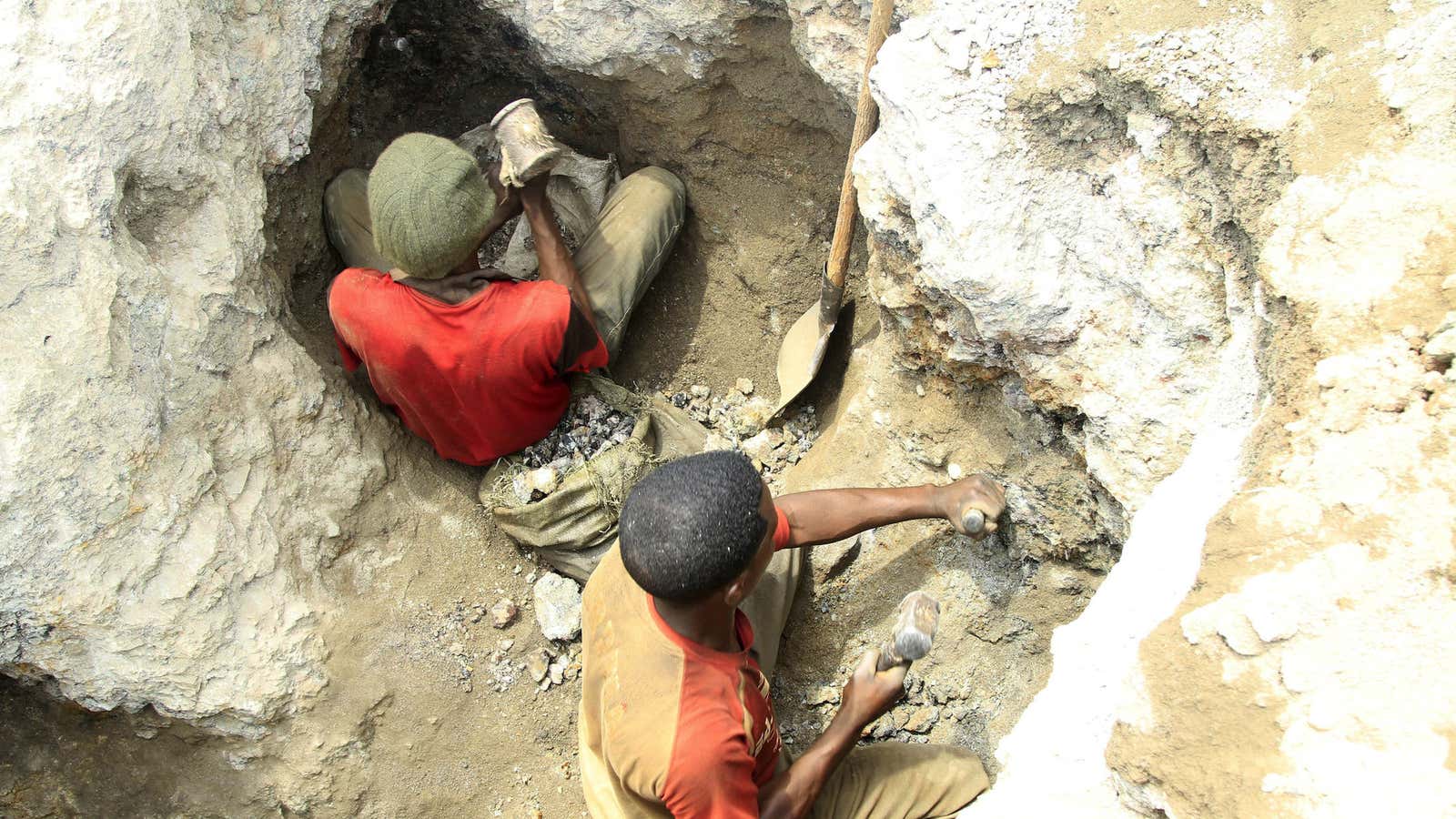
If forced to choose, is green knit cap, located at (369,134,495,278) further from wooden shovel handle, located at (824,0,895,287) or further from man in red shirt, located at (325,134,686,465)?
wooden shovel handle, located at (824,0,895,287)

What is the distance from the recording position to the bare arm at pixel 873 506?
2066 mm

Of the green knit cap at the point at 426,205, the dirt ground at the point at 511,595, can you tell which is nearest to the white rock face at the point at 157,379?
the dirt ground at the point at 511,595

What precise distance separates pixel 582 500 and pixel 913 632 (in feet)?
3.45

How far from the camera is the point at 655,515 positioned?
1.56 meters

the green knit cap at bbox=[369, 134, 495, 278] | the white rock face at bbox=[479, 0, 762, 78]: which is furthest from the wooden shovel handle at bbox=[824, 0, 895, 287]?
the green knit cap at bbox=[369, 134, 495, 278]

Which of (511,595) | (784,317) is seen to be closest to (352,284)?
(511,595)

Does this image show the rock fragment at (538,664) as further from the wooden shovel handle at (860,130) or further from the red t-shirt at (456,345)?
the wooden shovel handle at (860,130)

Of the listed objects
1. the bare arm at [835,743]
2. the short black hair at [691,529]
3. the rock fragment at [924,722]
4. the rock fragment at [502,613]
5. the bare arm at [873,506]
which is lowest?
the rock fragment at [502,613]

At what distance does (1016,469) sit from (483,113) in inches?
Result: 79.8

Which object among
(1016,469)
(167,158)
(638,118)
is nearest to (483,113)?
(638,118)

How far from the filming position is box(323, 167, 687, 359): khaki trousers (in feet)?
8.86

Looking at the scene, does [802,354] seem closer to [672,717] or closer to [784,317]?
[784,317]

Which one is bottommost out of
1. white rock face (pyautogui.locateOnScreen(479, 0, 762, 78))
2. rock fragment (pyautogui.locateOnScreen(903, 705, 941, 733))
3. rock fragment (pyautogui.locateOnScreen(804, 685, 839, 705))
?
rock fragment (pyautogui.locateOnScreen(804, 685, 839, 705))

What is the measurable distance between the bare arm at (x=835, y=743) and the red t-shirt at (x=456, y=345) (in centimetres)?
108
